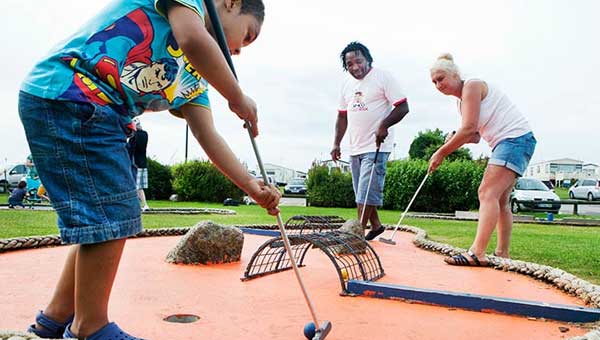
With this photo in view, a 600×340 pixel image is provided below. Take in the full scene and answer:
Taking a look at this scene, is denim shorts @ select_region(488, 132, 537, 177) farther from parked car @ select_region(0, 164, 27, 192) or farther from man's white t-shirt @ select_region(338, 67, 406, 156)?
parked car @ select_region(0, 164, 27, 192)

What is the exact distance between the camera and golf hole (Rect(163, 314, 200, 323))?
2107 millimetres

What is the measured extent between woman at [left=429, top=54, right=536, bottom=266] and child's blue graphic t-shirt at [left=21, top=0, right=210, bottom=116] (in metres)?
2.63

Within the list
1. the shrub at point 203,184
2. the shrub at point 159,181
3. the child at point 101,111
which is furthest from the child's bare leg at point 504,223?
the shrub at point 159,181

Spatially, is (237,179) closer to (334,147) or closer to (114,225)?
(114,225)

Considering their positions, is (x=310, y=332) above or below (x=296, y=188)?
below

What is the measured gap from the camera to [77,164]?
1462mm

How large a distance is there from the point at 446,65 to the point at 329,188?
13.4 meters

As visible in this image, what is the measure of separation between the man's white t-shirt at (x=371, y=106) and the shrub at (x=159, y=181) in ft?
50.7

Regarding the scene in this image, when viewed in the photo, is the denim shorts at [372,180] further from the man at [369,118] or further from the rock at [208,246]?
the rock at [208,246]

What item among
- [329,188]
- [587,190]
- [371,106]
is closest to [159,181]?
[329,188]

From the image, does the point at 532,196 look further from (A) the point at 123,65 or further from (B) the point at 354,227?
(A) the point at 123,65

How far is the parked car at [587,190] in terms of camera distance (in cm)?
2631

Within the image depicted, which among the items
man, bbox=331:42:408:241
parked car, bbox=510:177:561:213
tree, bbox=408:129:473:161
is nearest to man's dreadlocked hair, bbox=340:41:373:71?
man, bbox=331:42:408:241

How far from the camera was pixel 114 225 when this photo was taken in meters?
1.48
